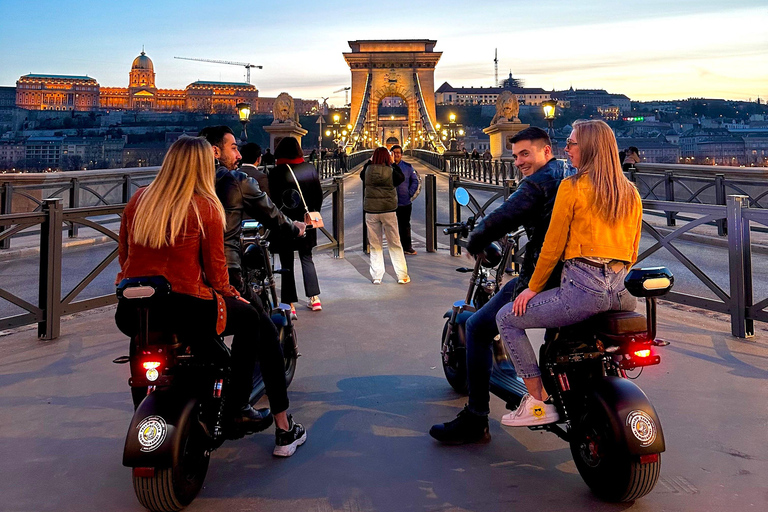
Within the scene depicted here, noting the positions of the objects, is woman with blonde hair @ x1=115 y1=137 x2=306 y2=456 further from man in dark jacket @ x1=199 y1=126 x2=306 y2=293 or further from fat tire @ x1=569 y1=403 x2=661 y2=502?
fat tire @ x1=569 y1=403 x2=661 y2=502

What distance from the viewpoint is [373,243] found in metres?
7.88

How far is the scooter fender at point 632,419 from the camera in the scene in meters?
2.52

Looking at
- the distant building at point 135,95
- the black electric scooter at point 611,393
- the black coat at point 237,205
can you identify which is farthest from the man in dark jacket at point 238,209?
the distant building at point 135,95

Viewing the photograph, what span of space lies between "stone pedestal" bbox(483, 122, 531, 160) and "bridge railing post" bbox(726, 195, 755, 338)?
729 inches

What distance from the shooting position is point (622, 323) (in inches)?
102

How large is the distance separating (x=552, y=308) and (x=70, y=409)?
299cm

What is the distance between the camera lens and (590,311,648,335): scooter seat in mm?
2599

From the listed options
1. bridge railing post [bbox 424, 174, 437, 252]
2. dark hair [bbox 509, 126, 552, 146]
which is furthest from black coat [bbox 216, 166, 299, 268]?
bridge railing post [bbox 424, 174, 437, 252]

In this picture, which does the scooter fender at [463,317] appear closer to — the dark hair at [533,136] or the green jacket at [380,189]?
the dark hair at [533,136]

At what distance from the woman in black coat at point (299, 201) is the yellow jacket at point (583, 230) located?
11.8 ft

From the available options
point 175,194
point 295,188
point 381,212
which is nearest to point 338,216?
point 381,212

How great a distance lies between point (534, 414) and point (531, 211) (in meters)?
0.95

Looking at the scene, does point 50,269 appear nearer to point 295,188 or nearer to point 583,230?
point 295,188

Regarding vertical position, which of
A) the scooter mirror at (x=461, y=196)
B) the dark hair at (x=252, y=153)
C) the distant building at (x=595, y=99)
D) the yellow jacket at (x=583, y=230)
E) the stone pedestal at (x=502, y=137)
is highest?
the distant building at (x=595, y=99)
